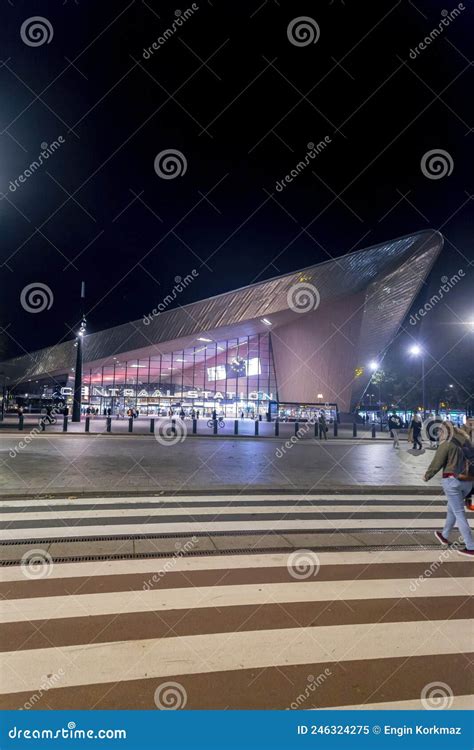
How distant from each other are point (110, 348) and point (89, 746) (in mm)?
47677

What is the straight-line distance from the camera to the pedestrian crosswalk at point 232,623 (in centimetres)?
279

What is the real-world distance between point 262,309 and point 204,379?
1305 centimetres

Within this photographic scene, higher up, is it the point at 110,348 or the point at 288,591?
the point at 110,348

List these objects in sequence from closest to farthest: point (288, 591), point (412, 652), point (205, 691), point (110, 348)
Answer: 1. point (205, 691)
2. point (412, 652)
3. point (288, 591)
4. point (110, 348)

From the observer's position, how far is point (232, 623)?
11.8 feet

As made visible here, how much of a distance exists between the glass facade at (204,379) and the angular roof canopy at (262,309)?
186 cm

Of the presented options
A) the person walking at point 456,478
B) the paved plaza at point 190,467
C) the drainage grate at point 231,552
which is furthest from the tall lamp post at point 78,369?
the person walking at point 456,478

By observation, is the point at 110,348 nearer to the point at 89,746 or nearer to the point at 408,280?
the point at 408,280

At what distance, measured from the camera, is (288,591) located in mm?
4246

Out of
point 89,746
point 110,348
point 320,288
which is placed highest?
point 320,288

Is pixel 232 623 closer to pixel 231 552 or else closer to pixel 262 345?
pixel 231 552

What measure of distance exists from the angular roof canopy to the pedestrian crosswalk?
33210 millimetres

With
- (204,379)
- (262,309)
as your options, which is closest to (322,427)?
(262,309)

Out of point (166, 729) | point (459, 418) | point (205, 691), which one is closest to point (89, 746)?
point (166, 729)
